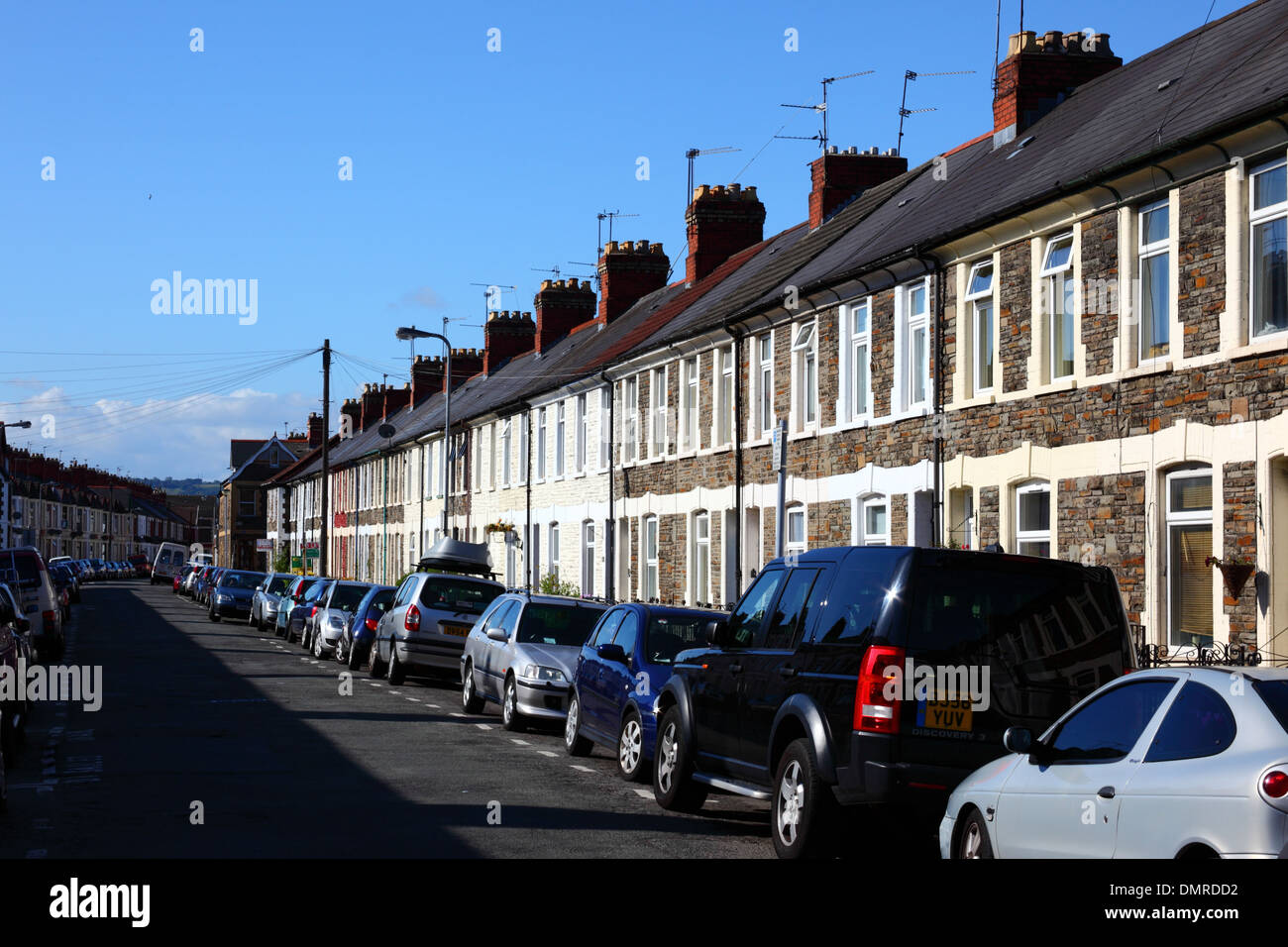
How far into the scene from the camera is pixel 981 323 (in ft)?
72.5

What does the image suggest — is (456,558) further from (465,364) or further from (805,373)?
(465,364)

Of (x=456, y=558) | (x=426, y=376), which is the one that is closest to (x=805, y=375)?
(x=456, y=558)

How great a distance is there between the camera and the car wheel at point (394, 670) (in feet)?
88.1

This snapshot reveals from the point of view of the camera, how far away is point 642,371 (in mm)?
37062

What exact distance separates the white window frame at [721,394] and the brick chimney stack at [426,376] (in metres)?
45.1

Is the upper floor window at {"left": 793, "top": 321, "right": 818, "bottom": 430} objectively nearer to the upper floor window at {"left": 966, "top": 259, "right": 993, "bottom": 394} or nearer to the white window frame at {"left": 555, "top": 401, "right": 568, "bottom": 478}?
A: the upper floor window at {"left": 966, "top": 259, "right": 993, "bottom": 394}

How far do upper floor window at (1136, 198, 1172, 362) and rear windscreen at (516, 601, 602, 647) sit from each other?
7.12 metres

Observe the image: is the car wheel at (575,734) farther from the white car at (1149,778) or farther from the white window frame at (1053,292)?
the white car at (1149,778)

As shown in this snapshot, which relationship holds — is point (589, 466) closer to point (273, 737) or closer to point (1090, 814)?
point (273, 737)

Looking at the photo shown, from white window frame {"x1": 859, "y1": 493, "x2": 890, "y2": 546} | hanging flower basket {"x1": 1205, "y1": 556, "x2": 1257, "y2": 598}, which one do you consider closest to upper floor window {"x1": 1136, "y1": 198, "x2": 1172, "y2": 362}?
hanging flower basket {"x1": 1205, "y1": 556, "x2": 1257, "y2": 598}

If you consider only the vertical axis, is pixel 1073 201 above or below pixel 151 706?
above

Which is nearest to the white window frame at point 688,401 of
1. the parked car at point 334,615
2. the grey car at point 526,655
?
the parked car at point 334,615
